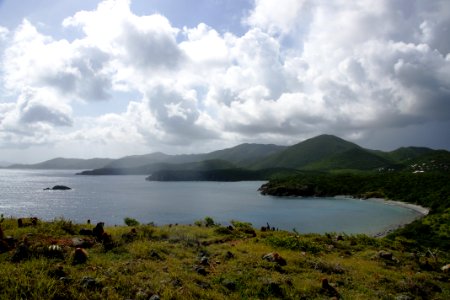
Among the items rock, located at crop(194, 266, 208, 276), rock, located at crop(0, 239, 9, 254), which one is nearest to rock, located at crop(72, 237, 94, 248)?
rock, located at crop(0, 239, 9, 254)

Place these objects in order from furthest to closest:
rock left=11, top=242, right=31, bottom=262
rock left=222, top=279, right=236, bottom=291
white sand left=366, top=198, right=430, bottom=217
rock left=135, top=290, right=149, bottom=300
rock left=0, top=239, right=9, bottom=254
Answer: white sand left=366, top=198, right=430, bottom=217 → rock left=0, top=239, right=9, bottom=254 → rock left=222, top=279, right=236, bottom=291 → rock left=11, top=242, right=31, bottom=262 → rock left=135, top=290, right=149, bottom=300

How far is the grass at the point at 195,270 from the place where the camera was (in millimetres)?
11391

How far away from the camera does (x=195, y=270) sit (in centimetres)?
1529

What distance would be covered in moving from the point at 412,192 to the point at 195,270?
500 feet

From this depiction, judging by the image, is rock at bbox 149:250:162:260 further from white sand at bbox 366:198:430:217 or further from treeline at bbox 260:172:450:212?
treeline at bbox 260:172:450:212

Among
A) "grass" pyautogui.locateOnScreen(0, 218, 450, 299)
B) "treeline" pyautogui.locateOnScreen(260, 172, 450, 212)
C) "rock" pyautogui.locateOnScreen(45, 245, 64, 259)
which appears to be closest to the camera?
"grass" pyautogui.locateOnScreen(0, 218, 450, 299)

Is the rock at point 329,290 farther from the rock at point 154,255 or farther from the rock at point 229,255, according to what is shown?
the rock at point 154,255

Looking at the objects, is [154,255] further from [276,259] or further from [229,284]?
[276,259]

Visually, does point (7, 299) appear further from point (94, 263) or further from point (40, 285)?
point (94, 263)

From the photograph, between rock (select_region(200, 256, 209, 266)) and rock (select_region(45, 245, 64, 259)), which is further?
rock (select_region(200, 256, 209, 266))

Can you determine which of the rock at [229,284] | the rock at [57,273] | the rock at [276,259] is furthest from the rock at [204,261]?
the rock at [57,273]

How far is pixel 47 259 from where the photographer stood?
13.2m

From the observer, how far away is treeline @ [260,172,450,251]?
216 ft

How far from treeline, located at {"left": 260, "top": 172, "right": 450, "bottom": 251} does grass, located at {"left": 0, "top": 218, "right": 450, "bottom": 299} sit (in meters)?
37.6
